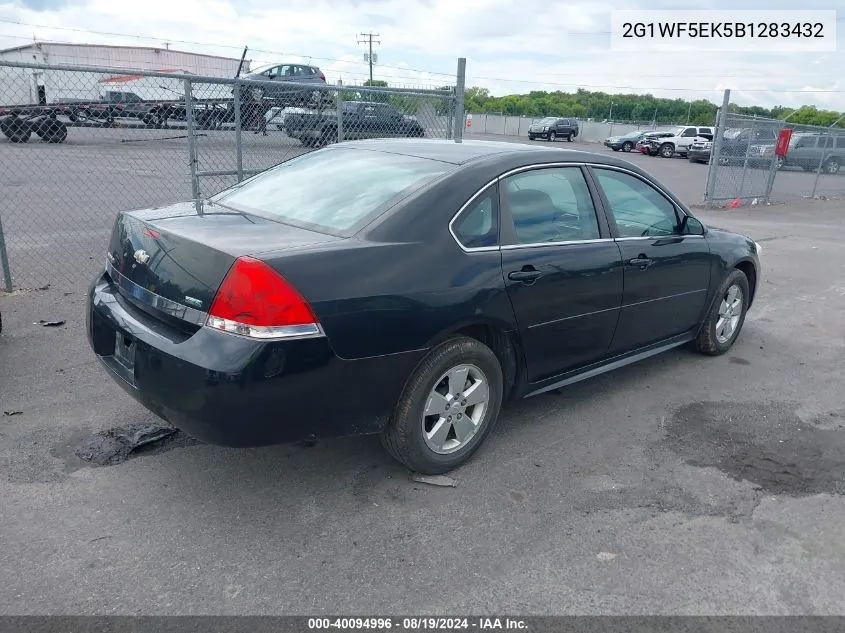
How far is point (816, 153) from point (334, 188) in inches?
825

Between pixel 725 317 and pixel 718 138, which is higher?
pixel 718 138

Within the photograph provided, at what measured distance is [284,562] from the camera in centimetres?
281

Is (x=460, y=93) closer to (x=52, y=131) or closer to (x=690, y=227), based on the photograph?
(x=690, y=227)

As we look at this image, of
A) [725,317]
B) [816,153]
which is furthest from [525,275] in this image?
[816,153]

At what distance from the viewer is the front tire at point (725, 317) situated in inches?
207

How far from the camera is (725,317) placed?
214 inches

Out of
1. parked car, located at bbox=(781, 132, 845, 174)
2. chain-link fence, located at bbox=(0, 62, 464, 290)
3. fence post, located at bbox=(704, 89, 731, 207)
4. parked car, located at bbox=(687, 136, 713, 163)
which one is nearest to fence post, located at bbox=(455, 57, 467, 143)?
chain-link fence, located at bbox=(0, 62, 464, 290)

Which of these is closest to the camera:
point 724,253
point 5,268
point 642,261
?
point 642,261

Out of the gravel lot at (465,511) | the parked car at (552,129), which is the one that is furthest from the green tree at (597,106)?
the gravel lot at (465,511)

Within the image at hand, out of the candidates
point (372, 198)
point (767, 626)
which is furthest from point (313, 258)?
point (767, 626)

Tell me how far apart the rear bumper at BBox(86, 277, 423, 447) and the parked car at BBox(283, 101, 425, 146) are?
536cm

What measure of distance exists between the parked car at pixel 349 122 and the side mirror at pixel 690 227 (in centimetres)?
443

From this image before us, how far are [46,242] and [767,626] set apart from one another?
8.20 m

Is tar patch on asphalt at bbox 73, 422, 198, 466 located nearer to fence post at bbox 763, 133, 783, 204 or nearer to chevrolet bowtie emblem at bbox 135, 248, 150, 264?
chevrolet bowtie emblem at bbox 135, 248, 150, 264
